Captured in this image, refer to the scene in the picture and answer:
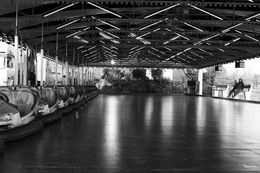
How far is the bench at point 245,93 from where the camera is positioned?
33341mm

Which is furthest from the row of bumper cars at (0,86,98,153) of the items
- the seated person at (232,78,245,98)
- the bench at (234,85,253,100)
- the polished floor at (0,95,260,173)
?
the seated person at (232,78,245,98)

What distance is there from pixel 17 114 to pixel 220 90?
1416 inches

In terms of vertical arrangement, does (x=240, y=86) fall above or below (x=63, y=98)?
above

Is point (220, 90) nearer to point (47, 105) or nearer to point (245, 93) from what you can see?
point (245, 93)

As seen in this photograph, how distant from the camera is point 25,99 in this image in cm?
840

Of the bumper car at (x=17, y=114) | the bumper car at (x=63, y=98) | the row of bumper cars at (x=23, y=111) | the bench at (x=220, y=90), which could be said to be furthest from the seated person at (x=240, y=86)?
the bumper car at (x=17, y=114)

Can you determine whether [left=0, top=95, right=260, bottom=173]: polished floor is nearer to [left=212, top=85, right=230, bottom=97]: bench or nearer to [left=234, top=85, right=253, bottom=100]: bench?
[left=234, top=85, right=253, bottom=100]: bench

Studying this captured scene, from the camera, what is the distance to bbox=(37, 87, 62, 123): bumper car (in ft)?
33.0

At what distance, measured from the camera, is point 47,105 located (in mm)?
10391

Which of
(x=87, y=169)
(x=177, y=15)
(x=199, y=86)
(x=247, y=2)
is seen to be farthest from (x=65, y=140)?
(x=199, y=86)

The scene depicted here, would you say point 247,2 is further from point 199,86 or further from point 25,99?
point 199,86

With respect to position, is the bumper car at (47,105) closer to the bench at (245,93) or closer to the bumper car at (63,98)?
the bumper car at (63,98)

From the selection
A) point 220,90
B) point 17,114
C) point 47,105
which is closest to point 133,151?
point 17,114

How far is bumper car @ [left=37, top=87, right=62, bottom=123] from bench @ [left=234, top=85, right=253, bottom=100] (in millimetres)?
24673
